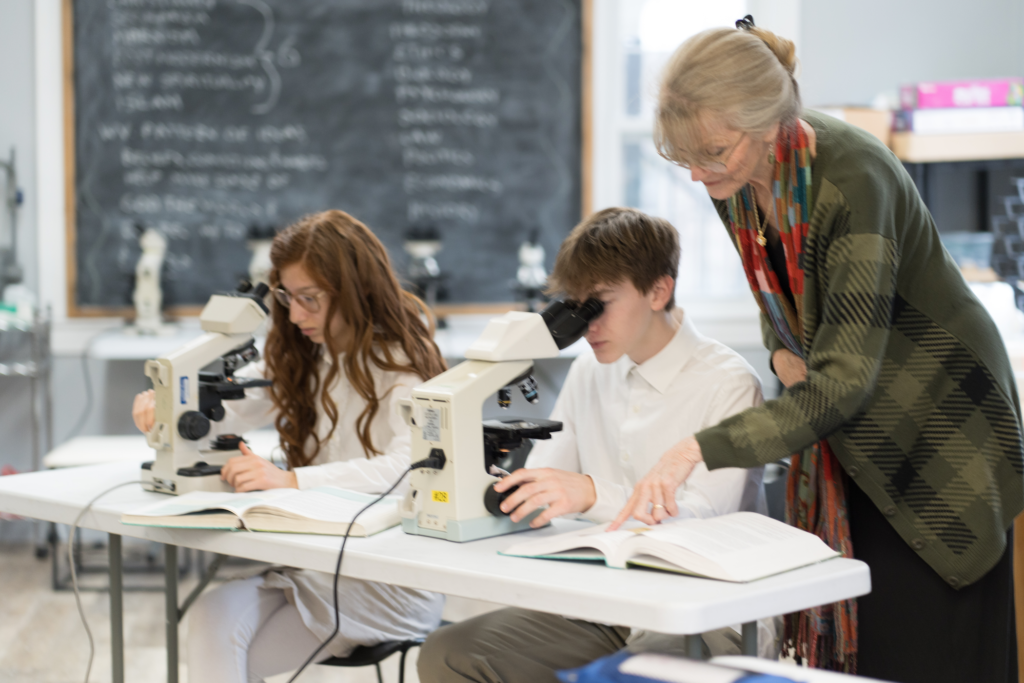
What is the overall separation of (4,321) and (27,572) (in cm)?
93

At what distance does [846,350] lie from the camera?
1.19 m

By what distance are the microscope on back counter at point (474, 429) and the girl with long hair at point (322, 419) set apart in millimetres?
367

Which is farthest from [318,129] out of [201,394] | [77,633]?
[201,394]

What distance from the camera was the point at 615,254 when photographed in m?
1.57

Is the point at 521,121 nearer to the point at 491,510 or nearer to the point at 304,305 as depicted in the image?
the point at 304,305

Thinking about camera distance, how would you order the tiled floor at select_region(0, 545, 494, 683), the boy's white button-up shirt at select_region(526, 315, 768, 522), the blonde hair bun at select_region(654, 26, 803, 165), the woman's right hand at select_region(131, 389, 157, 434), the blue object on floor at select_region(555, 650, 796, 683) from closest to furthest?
1. the blue object on floor at select_region(555, 650, 796, 683)
2. the blonde hair bun at select_region(654, 26, 803, 165)
3. the boy's white button-up shirt at select_region(526, 315, 768, 522)
4. the woman's right hand at select_region(131, 389, 157, 434)
5. the tiled floor at select_region(0, 545, 494, 683)

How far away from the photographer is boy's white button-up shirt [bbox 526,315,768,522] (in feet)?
4.75

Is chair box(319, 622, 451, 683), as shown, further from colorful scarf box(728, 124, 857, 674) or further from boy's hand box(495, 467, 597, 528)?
colorful scarf box(728, 124, 857, 674)

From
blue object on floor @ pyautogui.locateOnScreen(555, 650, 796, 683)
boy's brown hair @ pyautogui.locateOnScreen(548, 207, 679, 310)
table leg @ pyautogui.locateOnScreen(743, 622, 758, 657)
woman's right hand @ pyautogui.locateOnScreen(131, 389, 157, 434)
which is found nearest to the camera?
blue object on floor @ pyautogui.locateOnScreen(555, 650, 796, 683)

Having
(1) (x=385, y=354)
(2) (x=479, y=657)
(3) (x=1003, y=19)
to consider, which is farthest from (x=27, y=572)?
(3) (x=1003, y=19)

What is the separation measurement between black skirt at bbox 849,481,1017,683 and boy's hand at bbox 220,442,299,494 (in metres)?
0.94

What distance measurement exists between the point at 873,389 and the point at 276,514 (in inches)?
33.9

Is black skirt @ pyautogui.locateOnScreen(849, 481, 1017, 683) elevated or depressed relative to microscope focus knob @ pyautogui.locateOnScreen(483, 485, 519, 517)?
depressed

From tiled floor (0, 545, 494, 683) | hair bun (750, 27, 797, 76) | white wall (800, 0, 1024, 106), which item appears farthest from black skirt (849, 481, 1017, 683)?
white wall (800, 0, 1024, 106)
